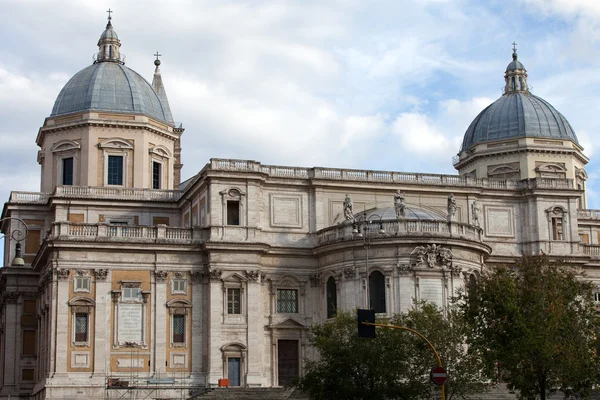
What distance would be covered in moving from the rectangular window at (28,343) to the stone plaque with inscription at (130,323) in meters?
12.7

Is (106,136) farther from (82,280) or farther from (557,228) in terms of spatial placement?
(557,228)

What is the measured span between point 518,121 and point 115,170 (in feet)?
110

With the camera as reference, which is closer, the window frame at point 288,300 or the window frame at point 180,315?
the window frame at point 180,315

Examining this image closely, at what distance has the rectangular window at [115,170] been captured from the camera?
79688 millimetres

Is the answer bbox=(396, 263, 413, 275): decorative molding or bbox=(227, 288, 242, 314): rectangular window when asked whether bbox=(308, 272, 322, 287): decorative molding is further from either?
bbox=(396, 263, 413, 275): decorative molding

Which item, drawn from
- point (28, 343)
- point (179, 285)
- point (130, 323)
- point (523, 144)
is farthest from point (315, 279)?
point (523, 144)

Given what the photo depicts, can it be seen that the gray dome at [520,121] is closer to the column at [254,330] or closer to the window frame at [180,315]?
the column at [254,330]

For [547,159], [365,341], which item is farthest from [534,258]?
[547,159]

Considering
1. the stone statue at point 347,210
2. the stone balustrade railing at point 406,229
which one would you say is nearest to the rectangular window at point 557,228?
the stone balustrade railing at point 406,229

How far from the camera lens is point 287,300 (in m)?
72.9

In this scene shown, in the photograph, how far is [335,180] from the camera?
74.8 meters

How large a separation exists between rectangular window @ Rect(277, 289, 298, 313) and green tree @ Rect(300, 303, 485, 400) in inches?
671

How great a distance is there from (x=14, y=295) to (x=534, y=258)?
1565 inches

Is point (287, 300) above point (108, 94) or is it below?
below
